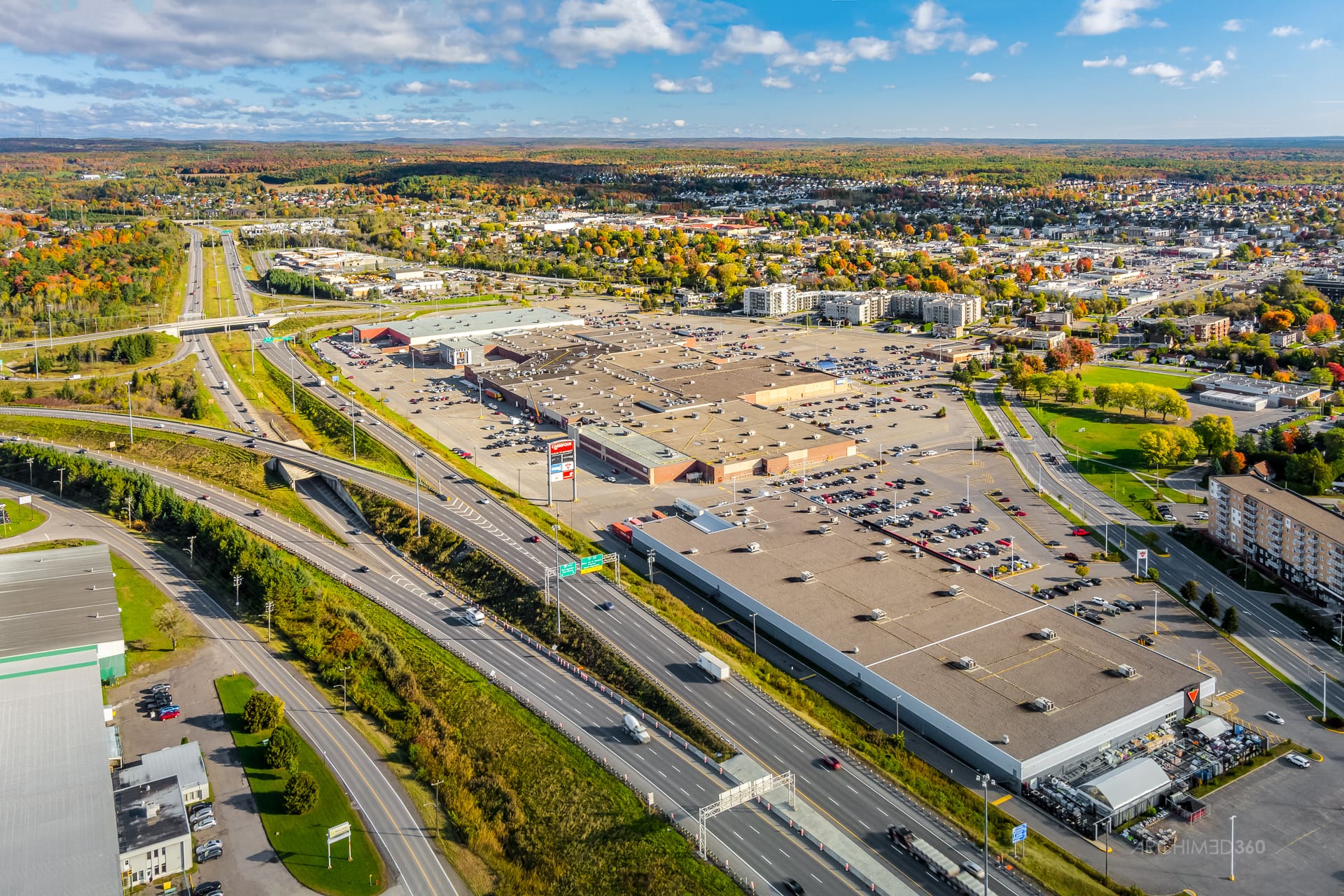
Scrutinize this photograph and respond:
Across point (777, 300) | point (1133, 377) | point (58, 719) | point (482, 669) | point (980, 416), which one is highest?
point (777, 300)

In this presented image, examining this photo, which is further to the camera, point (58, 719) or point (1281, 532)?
point (1281, 532)

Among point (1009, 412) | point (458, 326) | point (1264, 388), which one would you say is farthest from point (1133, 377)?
point (458, 326)

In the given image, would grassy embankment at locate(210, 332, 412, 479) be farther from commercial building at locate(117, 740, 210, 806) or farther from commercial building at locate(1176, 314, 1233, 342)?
commercial building at locate(1176, 314, 1233, 342)

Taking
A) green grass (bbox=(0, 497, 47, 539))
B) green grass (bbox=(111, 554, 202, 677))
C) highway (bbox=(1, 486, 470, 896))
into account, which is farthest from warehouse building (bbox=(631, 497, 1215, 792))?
green grass (bbox=(0, 497, 47, 539))

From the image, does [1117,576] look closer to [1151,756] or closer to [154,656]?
[1151,756]

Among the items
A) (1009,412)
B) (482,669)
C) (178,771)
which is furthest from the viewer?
(1009,412)

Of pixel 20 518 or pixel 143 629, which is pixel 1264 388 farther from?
pixel 20 518
